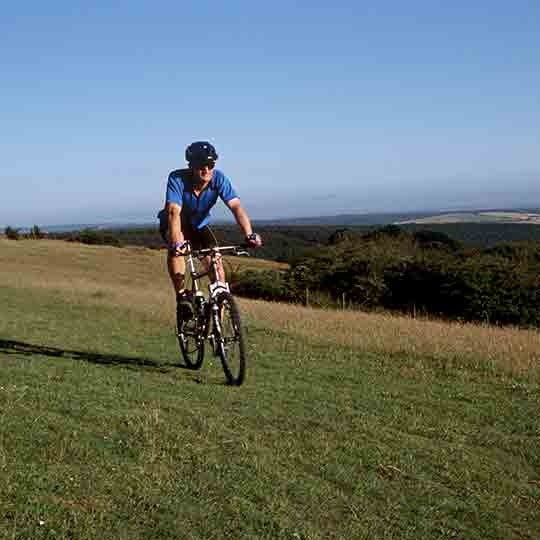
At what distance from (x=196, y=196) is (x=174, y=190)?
260 millimetres

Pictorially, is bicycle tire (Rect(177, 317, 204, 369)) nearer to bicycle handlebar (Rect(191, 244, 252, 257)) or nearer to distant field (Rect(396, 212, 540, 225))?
bicycle handlebar (Rect(191, 244, 252, 257))

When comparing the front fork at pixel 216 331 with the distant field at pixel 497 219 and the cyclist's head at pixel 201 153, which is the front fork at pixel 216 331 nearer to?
the cyclist's head at pixel 201 153

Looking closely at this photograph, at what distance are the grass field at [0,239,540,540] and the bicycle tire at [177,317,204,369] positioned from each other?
180mm

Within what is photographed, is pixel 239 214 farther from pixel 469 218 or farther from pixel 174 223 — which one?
pixel 469 218

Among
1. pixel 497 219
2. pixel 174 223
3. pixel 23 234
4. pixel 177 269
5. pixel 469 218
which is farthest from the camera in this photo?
pixel 469 218

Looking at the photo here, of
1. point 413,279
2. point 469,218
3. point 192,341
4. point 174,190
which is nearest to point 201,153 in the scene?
point 174,190

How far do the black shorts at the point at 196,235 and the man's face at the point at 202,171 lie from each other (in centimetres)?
54

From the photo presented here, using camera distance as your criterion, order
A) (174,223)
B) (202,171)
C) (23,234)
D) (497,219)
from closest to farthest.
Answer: (174,223) < (202,171) < (23,234) < (497,219)

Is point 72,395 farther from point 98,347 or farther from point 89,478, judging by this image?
point 98,347

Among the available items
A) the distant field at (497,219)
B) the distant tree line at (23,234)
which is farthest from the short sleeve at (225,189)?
the distant field at (497,219)

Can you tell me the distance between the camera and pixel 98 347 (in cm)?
896

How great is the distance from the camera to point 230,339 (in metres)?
6.89

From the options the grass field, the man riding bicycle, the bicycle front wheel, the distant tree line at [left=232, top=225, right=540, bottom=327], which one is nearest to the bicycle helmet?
the man riding bicycle

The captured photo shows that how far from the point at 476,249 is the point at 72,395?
31.0 metres
